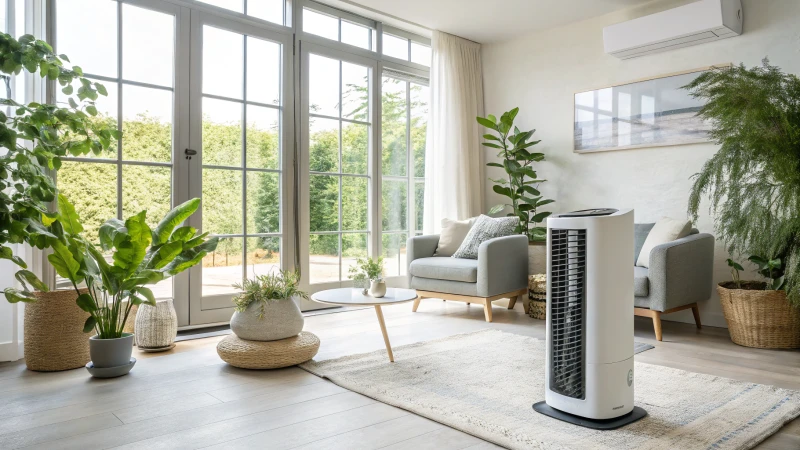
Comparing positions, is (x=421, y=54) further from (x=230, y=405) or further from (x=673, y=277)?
(x=230, y=405)

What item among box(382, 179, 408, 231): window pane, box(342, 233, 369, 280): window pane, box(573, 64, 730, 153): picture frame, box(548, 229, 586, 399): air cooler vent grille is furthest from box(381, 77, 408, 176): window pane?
box(548, 229, 586, 399): air cooler vent grille

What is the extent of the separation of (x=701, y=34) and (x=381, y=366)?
328 cm

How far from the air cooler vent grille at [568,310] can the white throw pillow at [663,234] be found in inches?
73.2

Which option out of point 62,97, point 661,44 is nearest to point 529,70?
point 661,44

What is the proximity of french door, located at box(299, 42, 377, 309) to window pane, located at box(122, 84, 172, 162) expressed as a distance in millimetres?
1059

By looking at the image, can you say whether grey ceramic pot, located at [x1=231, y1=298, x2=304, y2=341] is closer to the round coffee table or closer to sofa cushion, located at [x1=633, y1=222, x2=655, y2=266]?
the round coffee table

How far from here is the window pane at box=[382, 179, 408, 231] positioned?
516cm

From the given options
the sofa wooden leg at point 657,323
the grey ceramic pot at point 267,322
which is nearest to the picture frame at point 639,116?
the sofa wooden leg at point 657,323

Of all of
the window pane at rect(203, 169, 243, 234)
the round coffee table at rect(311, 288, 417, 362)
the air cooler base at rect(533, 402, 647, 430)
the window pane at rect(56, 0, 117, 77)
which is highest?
the window pane at rect(56, 0, 117, 77)

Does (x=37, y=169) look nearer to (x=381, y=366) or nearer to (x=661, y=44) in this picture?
(x=381, y=366)

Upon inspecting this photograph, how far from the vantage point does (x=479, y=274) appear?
4035mm

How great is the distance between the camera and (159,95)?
3.66 meters

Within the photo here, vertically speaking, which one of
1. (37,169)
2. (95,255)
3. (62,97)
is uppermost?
(62,97)

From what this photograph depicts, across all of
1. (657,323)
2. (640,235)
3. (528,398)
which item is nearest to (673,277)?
(657,323)
